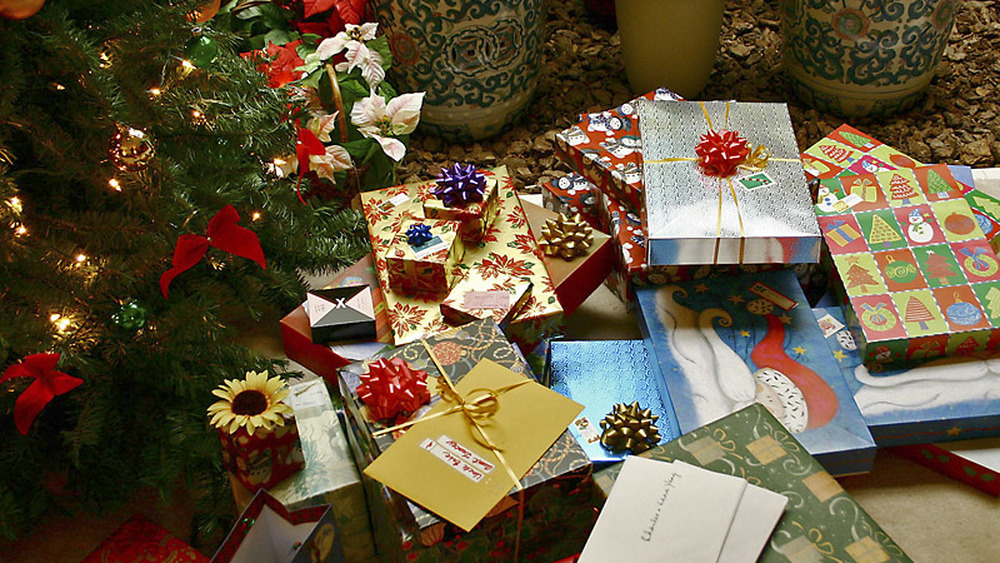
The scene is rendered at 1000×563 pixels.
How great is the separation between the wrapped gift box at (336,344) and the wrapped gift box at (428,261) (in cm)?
6

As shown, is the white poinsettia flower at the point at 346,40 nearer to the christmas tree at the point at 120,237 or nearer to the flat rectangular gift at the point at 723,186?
the christmas tree at the point at 120,237

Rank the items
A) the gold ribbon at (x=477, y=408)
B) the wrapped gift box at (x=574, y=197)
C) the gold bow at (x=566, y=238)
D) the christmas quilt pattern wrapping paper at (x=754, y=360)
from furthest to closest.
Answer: the wrapped gift box at (x=574, y=197) < the gold bow at (x=566, y=238) < the christmas quilt pattern wrapping paper at (x=754, y=360) < the gold ribbon at (x=477, y=408)

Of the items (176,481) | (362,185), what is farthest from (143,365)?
(362,185)

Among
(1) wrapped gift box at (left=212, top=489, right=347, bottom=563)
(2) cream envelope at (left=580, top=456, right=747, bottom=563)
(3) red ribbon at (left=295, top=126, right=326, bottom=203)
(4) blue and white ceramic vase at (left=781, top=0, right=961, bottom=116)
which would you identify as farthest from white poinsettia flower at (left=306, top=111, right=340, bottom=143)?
(4) blue and white ceramic vase at (left=781, top=0, right=961, bottom=116)

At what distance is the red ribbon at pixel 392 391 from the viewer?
3.79ft

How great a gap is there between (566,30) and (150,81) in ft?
5.09

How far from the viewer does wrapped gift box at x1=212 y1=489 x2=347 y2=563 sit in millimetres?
1052

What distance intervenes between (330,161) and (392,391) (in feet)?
2.23

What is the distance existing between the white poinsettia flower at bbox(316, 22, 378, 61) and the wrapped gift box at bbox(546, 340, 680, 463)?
767mm

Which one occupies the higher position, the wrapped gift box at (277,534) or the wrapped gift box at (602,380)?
the wrapped gift box at (277,534)

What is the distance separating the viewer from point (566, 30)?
8.52 feet

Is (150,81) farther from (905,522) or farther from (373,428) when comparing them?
(905,522)

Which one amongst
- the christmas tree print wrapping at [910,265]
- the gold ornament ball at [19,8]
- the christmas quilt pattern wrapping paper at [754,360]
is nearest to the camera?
the gold ornament ball at [19,8]

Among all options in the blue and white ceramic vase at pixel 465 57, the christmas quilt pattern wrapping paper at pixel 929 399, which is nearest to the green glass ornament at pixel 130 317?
the blue and white ceramic vase at pixel 465 57
